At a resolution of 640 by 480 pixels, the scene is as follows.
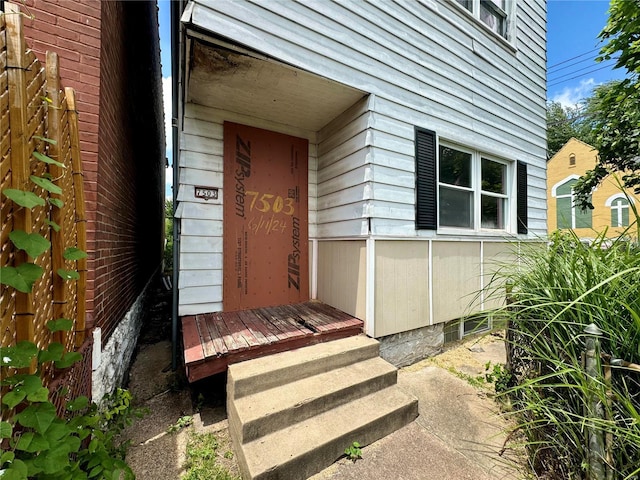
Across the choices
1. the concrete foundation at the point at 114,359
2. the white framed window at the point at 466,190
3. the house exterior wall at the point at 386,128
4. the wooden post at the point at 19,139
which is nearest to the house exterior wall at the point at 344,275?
the house exterior wall at the point at 386,128

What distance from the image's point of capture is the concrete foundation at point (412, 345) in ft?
10.6

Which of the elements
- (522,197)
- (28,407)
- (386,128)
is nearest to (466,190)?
(522,197)

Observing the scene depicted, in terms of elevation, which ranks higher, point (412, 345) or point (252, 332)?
point (252, 332)

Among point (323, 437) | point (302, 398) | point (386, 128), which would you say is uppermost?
point (386, 128)

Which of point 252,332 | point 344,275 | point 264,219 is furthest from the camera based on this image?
point 264,219

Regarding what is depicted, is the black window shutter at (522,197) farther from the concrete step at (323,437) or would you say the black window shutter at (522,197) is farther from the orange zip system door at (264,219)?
the concrete step at (323,437)

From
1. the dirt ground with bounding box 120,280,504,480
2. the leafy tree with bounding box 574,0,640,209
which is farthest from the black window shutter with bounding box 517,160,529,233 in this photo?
the leafy tree with bounding box 574,0,640,209

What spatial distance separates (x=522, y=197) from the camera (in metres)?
4.68

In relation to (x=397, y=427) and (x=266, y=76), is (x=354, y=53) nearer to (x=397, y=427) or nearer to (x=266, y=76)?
(x=266, y=76)

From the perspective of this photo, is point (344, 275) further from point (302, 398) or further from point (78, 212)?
point (78, 212)

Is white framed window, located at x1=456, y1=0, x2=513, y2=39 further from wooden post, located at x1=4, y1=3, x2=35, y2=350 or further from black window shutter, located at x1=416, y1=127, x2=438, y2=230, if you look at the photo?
wooden post, located at x1=4, y1=3, x2=35, y2=350

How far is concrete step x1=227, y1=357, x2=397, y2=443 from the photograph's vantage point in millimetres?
1898

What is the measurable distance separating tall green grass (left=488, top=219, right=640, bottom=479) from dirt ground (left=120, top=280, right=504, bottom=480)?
142cm

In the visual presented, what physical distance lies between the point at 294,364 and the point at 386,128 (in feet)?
9.19
